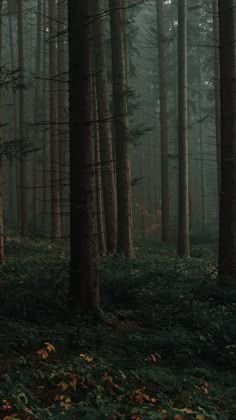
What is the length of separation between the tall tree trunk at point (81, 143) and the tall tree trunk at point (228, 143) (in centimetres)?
344

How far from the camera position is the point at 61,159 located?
21281 millimetres

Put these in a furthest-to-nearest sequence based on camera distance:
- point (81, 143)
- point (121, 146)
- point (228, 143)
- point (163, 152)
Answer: point (163, 152) → point (121, 146) → point (228, 143) → point (81, 143)

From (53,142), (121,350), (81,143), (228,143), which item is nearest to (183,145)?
(53,142)

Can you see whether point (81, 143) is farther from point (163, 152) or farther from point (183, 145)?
point (163, 152)

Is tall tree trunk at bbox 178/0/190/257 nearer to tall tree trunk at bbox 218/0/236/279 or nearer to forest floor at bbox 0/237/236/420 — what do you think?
forest floor at bbox 0/237/236/420

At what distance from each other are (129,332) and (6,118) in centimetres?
4089

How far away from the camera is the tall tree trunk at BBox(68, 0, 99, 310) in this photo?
24.6ft

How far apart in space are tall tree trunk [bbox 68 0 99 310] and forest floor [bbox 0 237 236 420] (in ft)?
3.32

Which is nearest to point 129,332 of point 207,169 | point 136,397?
point 136,397

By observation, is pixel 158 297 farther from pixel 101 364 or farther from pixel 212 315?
pixel 101 364

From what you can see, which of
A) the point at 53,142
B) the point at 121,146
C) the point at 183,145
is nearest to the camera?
the point at 121,146

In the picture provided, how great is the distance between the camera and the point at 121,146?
13625 mm

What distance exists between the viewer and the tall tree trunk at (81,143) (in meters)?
7.51

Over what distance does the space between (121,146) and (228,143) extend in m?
4.26
